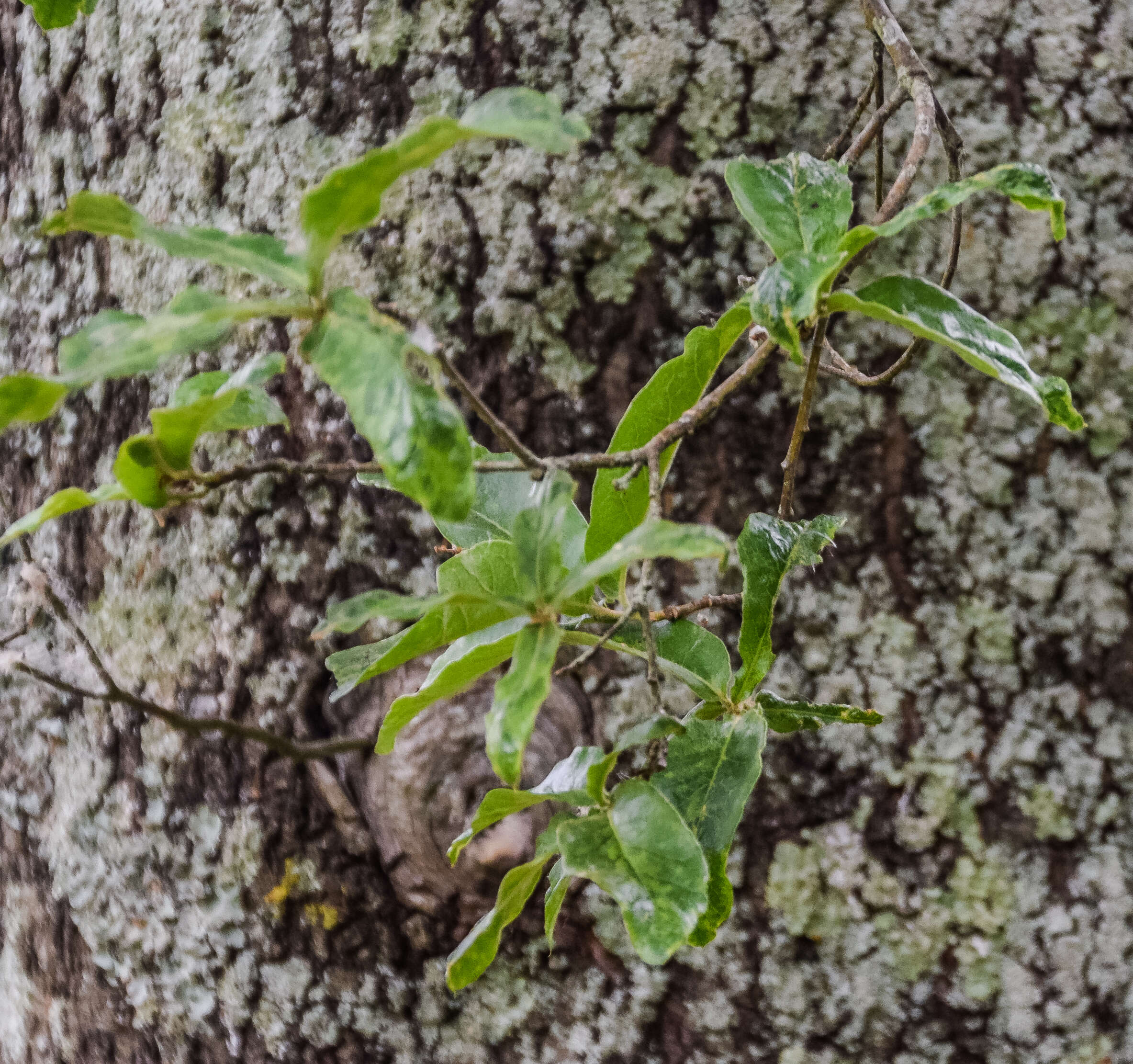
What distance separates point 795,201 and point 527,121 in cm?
19

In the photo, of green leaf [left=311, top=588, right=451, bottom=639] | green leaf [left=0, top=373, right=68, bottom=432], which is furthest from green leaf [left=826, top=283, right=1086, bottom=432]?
green leaf [left=0, top=373, right=68, bottom=432]

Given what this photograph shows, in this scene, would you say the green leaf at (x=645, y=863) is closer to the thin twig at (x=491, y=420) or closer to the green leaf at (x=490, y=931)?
the green leaf at (x=490, y=931)

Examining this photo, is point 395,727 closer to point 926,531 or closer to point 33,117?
point 926,531

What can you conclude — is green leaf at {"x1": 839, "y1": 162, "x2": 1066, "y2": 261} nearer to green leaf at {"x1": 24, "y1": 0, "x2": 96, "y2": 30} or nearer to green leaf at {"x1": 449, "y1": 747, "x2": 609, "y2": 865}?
green leaf at {"x1": 449, "y1": 747, "x2": 609, "y2": 865}

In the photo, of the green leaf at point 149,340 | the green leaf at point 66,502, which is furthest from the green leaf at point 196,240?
the green leaf at point 66,502

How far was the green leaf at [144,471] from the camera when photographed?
0.40 metres

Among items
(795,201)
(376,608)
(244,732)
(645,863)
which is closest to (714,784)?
(645,863)

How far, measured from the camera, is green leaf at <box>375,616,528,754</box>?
44cm

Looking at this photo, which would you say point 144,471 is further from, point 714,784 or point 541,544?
point 714,784

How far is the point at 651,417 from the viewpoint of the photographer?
0.51m

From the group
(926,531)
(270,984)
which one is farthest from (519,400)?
(270,984)

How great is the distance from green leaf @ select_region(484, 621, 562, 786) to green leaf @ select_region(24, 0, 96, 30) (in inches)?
24.0

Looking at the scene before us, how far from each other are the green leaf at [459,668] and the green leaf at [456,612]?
0.01 m

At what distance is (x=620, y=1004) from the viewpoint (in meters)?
0.93
